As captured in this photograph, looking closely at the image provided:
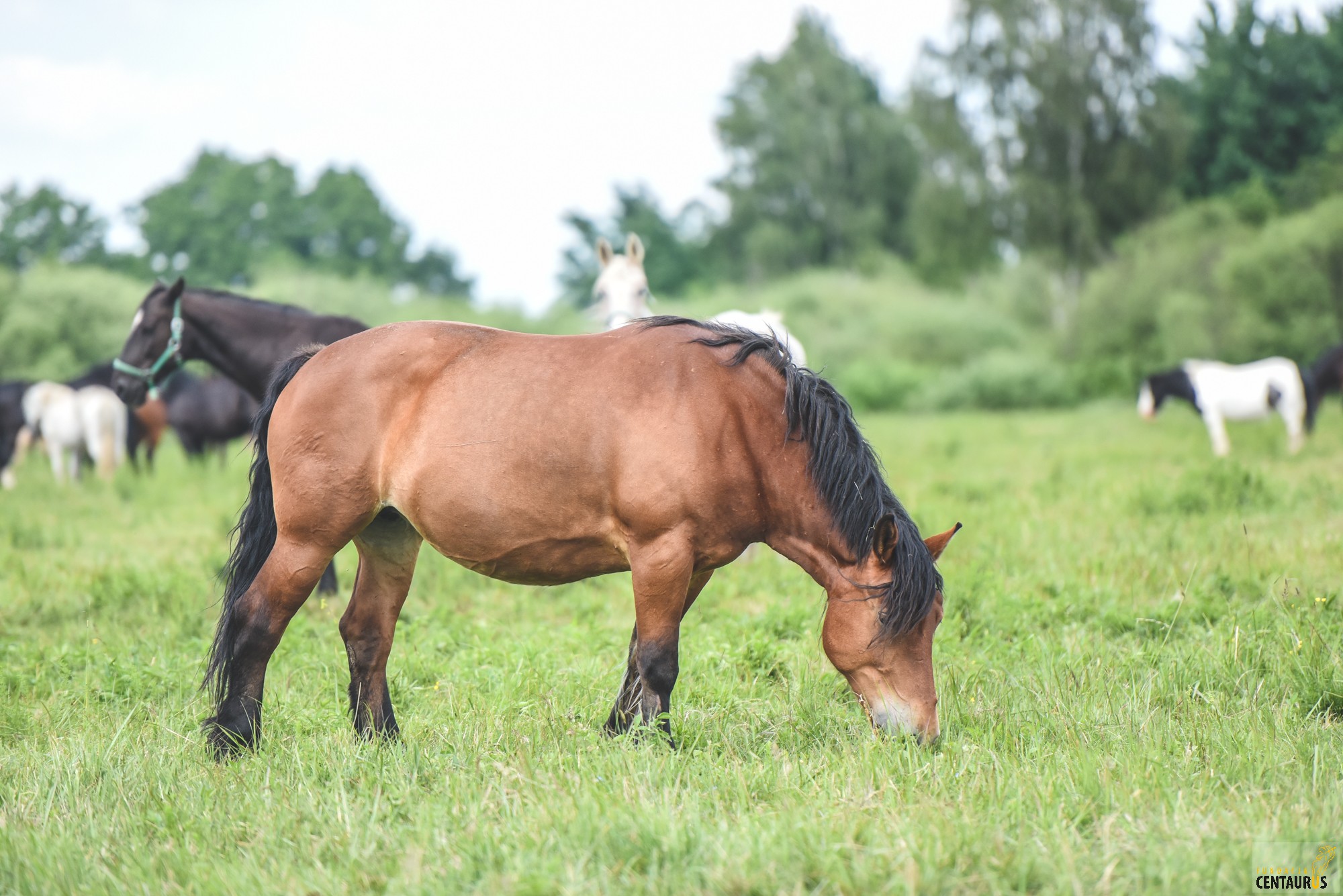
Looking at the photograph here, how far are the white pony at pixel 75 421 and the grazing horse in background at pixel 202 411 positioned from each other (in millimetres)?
785

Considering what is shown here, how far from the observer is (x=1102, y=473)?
11086 mm

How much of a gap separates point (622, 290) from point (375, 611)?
198 inches

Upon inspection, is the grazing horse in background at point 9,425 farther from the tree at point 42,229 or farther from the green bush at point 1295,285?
the green bush at point 1295,285

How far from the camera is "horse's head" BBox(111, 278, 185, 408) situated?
6.72m

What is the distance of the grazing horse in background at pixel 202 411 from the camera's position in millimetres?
14875

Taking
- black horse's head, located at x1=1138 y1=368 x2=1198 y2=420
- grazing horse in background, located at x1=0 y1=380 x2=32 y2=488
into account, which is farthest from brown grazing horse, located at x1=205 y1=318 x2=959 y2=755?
grazing horse in background, located at x1=0 y1=380 x2=32 y2=488

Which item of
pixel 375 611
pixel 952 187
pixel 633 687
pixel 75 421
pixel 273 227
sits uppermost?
pixel 952 187

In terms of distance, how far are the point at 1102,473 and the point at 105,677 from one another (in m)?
9.60

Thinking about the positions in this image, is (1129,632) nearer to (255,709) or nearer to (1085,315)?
(255,709)

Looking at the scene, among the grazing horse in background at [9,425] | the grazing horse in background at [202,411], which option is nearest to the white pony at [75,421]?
the grazing horse in background at [9,425]

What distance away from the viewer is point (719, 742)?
3.76 meters

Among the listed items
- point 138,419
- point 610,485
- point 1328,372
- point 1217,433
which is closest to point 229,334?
point 610,485

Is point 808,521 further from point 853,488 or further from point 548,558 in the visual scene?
point 548,558

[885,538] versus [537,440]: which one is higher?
[537,440]
